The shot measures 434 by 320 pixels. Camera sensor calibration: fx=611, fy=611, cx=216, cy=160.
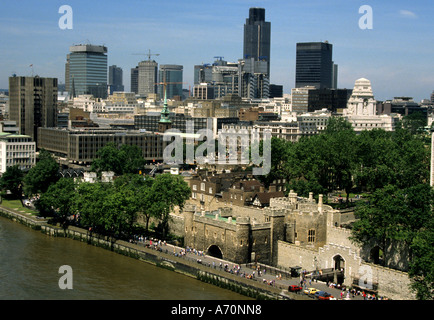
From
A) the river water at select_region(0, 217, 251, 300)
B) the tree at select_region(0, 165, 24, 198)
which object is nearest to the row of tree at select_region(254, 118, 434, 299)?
the river water at select_region(0, 217, 251, 300)

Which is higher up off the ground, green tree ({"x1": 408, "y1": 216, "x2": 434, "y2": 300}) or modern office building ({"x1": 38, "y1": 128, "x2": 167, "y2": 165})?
modern office building ({"x1": 38, "y1": 128, "x2": 167, "y2": 165})

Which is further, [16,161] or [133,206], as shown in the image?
[16,161]

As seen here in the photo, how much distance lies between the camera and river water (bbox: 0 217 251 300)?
4166 centimetres

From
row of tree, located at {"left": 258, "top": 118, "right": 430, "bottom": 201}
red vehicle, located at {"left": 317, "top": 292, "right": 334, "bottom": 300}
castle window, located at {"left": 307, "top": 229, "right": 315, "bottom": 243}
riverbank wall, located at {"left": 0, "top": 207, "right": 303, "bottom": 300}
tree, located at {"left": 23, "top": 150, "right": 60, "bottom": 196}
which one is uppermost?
row of tree, located at {"left": 258, "top": 118, "right": 430, "bottom": 201}

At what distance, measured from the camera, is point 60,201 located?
61.6 meters

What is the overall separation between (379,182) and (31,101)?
272 feet

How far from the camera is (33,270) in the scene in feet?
155

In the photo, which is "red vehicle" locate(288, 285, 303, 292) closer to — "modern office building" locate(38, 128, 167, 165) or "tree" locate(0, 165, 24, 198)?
"tree" locate(0, 165, 24, 198)

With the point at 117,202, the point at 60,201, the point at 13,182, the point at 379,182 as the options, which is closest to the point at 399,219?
the point at 379,182

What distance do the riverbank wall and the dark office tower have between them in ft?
207

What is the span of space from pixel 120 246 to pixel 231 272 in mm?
13435

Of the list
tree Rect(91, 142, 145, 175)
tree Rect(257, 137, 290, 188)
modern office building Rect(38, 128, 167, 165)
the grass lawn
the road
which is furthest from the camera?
modern office building Rect(38, 128, 167, 165)

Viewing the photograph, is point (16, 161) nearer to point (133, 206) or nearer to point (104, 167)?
point (104, 167)
